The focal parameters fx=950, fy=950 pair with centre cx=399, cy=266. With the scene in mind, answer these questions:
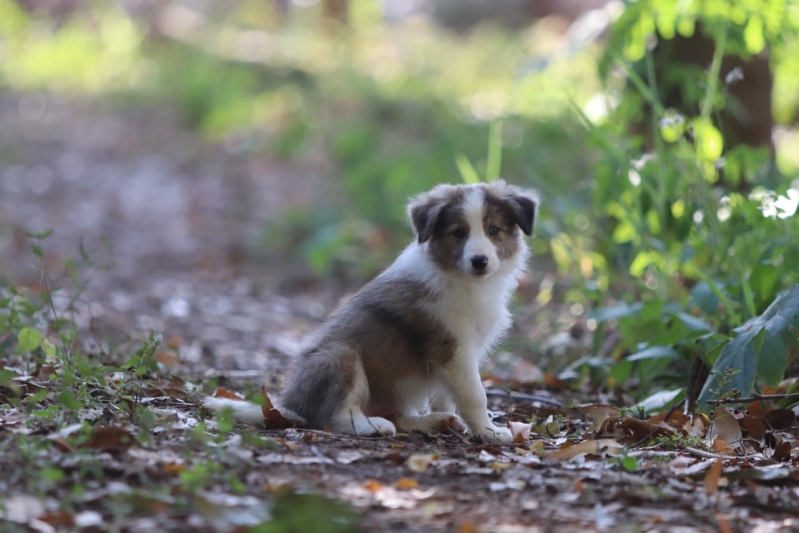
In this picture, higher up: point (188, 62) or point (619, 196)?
point (188, 62)

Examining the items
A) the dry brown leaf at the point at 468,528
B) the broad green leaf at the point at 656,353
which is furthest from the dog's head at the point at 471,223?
the dry brown leaf at the point at 468,528

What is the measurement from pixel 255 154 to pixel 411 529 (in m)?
11.1

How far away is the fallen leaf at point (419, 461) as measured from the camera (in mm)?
3471

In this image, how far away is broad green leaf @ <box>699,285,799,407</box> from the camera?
164 inches

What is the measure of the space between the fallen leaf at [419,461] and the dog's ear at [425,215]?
48.2 inches

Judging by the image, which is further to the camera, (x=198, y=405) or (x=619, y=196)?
(x=619, y=196)

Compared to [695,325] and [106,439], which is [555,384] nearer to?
[695,325]

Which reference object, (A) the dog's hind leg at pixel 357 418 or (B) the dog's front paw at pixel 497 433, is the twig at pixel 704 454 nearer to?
(B) the dog's front paw at pixel 497 433

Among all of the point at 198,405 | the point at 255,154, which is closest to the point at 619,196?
the point at 198,405

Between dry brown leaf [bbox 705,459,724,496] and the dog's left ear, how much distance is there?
1.54m

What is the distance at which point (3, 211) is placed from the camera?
11.9 meters

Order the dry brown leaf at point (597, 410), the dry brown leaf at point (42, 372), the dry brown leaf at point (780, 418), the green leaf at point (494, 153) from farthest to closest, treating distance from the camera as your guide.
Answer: the green leaf at point (494, 153), the dry brown leaf at point (597, 410), the dry brown leaf at point (42, 372), the dry brown leaf at point (780, 418)

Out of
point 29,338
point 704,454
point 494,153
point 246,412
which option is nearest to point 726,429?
point 704,454

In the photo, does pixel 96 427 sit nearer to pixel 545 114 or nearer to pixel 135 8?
pixel 545 114
